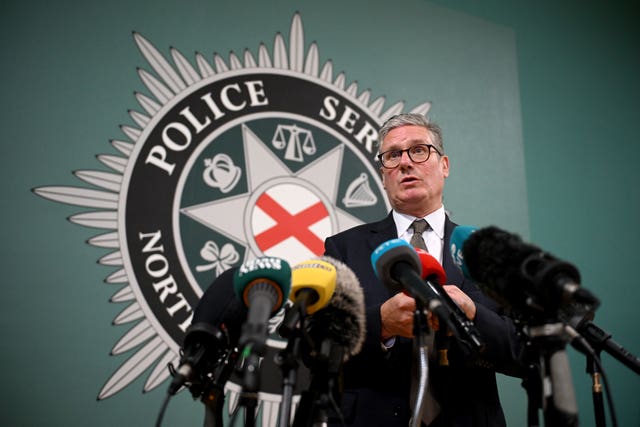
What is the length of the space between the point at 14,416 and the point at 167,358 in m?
0.56

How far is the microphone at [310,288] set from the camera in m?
0.97

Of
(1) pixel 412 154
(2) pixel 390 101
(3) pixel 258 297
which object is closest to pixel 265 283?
(3) pixel 258 297

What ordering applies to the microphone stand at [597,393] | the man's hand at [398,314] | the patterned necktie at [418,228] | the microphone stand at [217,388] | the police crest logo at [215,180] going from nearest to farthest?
the microphone stand at [217,388], the man's hand at [398,314], the microphone stand at [597,393], the patterned necktie at [418,228], the police crest logo at [215,180]

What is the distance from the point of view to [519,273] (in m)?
0.89

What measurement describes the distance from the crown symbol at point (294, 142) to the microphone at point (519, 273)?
169 cm

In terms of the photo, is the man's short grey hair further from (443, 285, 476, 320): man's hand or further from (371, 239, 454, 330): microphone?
(371, 239, 454, 330): microphone

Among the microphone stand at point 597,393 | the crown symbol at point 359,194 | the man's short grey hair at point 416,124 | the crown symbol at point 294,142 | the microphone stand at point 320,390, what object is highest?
the crown symbol at point 294,142

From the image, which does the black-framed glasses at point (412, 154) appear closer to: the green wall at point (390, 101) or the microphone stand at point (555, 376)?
the microphone stand at point (555, 376)

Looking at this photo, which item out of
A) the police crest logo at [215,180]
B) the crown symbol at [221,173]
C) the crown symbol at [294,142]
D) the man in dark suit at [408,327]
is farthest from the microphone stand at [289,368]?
the crown symbol at [294,142]

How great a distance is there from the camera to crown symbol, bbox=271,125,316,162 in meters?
2.64

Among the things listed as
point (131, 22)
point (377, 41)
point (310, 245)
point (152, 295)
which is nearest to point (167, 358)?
point (152, 295)

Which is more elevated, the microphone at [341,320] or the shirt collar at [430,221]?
the shirt collar at [430,221]

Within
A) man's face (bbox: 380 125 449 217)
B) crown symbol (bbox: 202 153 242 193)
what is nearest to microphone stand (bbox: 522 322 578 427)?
man's face (bbox: 380 125 449 217)

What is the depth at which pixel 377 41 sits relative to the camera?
→ 122 inches
